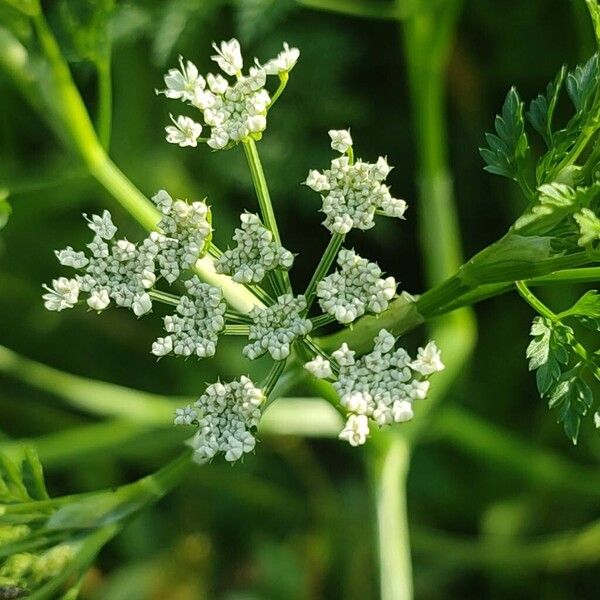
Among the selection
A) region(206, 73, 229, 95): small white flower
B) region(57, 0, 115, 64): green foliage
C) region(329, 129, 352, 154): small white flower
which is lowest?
region(329, 129, 352, 154): small white flower

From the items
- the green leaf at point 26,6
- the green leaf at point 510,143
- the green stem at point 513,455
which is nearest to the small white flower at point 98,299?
the green leaf at point 510,143

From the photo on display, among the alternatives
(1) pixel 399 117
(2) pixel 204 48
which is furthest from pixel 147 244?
(1) pixel 399 117

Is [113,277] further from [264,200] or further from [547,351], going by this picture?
[547,351]

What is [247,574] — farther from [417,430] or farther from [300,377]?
[300,377]

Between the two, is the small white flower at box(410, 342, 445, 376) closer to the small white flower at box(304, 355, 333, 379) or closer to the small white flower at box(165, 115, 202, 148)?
the small white flower at box(304, 355, 333, 379)

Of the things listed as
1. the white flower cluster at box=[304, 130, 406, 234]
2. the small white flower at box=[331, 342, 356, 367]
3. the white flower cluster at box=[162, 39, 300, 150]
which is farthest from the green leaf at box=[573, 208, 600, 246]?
the white flower cluster at box=[162, 39, 300, 150]

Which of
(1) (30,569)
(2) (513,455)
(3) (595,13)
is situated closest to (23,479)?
(1) (30,569)
